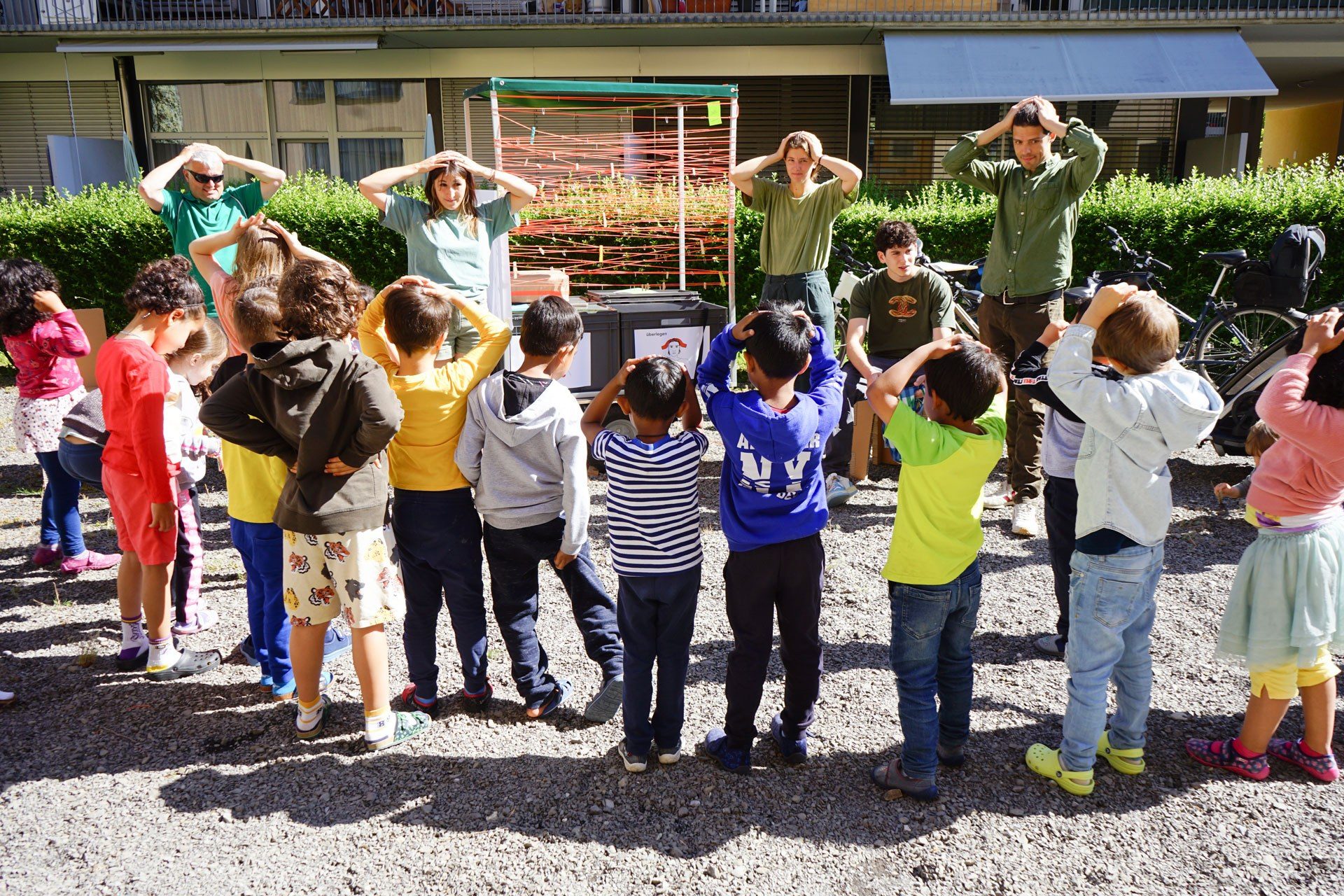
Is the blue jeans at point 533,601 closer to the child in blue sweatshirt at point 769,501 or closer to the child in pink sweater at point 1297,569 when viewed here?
the child in blue sweatshirt at point 769,501

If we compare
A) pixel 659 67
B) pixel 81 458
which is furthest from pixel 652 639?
pixel 659 67

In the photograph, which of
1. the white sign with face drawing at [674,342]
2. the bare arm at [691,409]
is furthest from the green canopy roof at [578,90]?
the bare arm at [691,409]

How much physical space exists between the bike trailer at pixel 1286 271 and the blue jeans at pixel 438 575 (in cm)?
590

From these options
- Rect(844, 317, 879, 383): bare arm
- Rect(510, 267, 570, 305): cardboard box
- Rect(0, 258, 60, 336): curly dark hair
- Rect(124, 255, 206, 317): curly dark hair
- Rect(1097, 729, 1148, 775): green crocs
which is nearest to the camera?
Rect(1097, 729, 1148, 775): green crocs

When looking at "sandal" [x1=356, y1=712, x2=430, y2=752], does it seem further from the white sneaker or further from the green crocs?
the white sneaker

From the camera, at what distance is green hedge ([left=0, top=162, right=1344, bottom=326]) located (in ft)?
28.0

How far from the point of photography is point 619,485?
2740 millimetres

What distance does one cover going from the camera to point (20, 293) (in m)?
4.36

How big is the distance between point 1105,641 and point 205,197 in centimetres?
464

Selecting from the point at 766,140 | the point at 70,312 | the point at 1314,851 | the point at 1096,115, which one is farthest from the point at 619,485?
the point at 1096,115

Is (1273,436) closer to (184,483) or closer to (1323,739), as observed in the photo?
(1323,739)

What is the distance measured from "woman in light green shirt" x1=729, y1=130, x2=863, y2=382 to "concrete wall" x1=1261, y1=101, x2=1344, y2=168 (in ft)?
58.1

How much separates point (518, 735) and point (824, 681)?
44.1 inches

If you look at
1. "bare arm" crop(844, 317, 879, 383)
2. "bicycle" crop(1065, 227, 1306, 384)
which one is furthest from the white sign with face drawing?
"bicycle" crop(1065, 227, 1306, 384)
